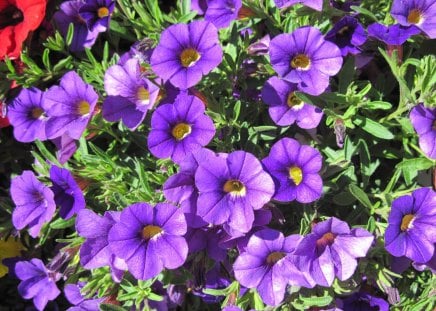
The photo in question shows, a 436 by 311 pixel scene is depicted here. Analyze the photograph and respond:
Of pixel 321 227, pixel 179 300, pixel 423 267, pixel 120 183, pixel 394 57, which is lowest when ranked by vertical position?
pixel 179 300

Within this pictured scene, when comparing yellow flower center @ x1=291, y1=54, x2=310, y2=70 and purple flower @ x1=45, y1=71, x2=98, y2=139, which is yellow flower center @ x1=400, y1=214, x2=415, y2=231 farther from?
purple flower @ x1=45, y1=71, x2=98, y2=139

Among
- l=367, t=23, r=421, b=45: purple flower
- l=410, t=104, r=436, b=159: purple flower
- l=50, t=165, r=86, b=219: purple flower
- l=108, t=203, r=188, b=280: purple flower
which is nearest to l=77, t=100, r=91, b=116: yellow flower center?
l=50, t=165, r=86, b=219: purple flower

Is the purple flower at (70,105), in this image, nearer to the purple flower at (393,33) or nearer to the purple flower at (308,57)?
the purple flower at (308,57)

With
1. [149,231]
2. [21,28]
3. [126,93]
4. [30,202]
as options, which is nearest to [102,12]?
[21,28]

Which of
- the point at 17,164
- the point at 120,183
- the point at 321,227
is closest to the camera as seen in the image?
the point at 321,227

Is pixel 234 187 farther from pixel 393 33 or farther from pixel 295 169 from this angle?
pixel 393 33

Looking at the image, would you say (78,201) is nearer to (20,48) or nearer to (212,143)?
(212,143)

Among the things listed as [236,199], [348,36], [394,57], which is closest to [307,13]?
[348,36]
